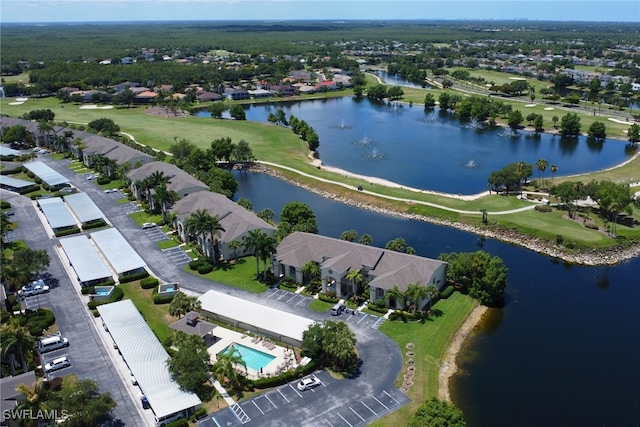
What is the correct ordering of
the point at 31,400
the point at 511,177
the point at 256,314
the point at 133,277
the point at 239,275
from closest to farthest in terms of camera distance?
the point at 31,400 → the point at 256,314 → the point at 133,277 → the point at 239,275 → the point at 511,177

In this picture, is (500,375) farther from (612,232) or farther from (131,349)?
(612,232)

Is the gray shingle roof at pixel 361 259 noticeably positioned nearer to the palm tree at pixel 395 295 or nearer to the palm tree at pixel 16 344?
the palm tree at pixel 395 295

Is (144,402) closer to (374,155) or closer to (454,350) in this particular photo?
(454,350)

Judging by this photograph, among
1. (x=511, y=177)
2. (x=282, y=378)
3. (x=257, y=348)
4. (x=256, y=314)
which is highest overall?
(x=511, y=177)

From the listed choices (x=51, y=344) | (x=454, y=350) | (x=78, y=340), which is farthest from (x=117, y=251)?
(x=454, y=350)

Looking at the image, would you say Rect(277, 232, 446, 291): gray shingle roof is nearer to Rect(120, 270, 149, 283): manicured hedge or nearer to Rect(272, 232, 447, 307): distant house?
Rect(272, 232, 447, 307): distant house

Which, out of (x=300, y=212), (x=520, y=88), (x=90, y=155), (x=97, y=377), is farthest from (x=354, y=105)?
(x=97, y=377)

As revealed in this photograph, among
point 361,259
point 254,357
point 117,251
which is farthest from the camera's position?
point 117,251
